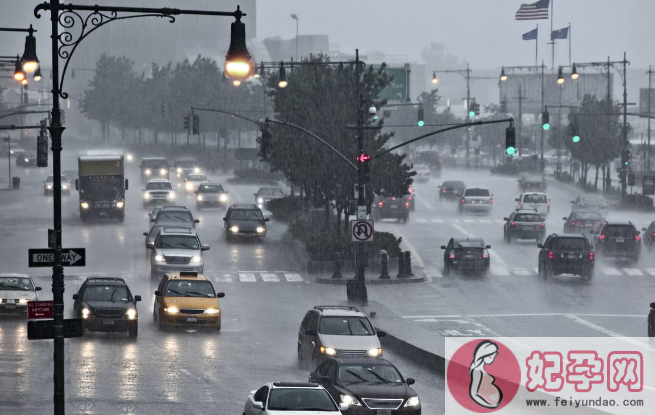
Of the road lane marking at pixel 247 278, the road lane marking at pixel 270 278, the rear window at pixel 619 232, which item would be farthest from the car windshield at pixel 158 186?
the rear window at pixel 619 232

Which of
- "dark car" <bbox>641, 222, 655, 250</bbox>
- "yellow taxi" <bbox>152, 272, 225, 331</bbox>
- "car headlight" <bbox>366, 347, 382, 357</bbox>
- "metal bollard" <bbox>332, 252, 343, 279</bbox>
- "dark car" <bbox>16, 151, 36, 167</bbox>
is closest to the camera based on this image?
"car headlight" <bbox>366, 347, 382, 357</bbox>

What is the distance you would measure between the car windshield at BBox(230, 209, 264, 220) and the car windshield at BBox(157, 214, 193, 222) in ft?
7.51

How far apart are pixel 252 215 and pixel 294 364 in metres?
29.0

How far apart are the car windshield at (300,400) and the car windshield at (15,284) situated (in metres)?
19.4

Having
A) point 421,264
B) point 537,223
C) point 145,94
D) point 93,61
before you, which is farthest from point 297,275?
point 93,61

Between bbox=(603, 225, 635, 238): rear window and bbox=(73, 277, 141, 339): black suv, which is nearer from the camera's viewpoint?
bbox=(73, 277, 141, 339): black suv

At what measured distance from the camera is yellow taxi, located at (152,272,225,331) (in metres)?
31.8

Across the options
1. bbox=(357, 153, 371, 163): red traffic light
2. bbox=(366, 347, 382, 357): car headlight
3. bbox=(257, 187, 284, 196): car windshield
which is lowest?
bbox=(366, 347, 382, 357): car headlight

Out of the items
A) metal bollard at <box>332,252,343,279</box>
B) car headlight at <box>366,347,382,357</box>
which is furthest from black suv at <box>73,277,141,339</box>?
metal bollard at <box>332,252,343,279</box>

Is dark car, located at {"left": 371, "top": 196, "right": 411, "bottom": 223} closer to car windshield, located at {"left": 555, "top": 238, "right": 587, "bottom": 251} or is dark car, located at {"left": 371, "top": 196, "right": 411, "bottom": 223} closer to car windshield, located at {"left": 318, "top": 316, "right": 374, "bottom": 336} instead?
car windshield, located at {"left": 555, "top": 238, "right": 587, "bottom": 251}

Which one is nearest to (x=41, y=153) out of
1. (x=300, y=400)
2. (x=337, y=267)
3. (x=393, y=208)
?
(x=337, y=267)

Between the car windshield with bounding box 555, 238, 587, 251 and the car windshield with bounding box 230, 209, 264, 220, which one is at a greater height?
the car windshield with bounding box 230, 209, 264, 220

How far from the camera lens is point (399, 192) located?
52750 mm

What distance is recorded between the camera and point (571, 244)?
146 ft
